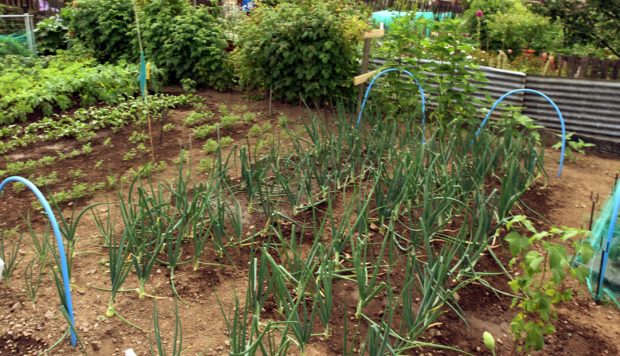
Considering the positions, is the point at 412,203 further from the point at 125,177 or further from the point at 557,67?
the point at 557,67

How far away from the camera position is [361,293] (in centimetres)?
257

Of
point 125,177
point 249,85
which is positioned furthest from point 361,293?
point 249,85

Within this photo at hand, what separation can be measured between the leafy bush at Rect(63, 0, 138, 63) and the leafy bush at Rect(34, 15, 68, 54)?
1.86 feet

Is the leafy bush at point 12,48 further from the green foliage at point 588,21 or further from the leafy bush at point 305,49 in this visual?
the green foliage at point 588,21

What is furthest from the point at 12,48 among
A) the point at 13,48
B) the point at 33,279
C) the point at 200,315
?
the point at 200,315

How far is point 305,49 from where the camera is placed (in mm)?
6027

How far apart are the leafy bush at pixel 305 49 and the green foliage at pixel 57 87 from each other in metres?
1.37

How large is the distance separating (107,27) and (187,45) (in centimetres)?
133

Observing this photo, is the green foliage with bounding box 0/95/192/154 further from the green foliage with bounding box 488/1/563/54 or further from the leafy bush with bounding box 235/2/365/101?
the green foliage with bounding box 488/1/563/54

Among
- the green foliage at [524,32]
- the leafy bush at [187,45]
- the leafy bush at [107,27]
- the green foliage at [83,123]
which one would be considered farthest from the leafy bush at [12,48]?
the green foliage at [524,32]

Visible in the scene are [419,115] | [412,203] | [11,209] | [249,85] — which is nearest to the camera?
[412,203]

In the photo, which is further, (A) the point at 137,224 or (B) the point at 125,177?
(B) the point at 125,177

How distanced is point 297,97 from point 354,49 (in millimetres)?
796

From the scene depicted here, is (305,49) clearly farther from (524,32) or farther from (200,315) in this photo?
(524,32)
